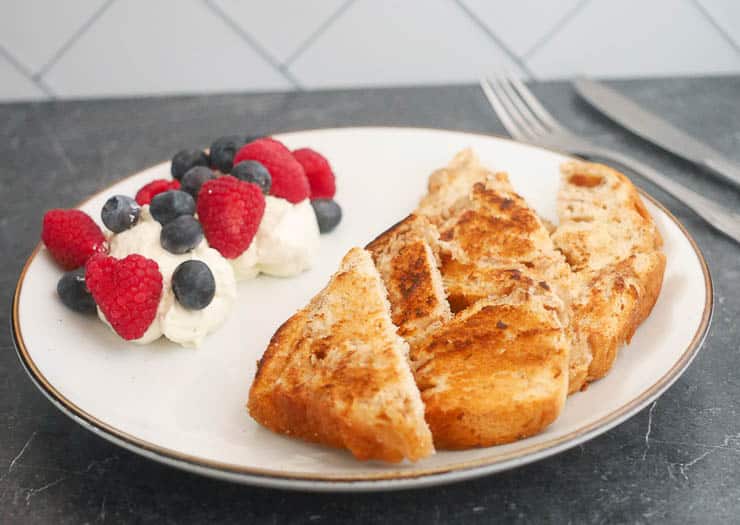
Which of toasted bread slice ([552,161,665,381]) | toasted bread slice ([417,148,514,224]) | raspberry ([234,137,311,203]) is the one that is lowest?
raspberry ([234,137,311,203])

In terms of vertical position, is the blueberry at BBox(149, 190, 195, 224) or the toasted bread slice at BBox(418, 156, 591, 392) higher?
the toasted bread slice at BBox(418, 156, 591, 392)

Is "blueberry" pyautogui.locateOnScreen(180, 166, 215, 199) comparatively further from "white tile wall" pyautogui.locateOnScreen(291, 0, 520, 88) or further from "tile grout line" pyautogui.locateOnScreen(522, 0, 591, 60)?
"tile grout line" pyautogui.locateOnScreen(522, 0, 591, 60)

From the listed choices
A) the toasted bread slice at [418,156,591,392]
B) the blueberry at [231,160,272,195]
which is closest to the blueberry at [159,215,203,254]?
the blueberry at [231,160,272,195]

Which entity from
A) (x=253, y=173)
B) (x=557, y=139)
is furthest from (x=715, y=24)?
(x=253, y=173)

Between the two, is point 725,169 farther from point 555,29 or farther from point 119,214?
point 119,214

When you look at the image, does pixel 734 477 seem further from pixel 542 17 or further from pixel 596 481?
pixel 542 17
